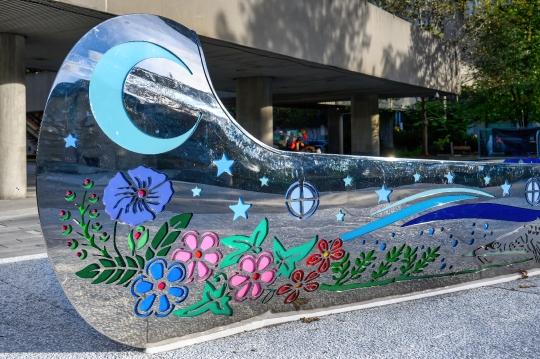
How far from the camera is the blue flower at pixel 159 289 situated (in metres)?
3.72

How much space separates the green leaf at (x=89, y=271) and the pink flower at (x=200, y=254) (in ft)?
1.56

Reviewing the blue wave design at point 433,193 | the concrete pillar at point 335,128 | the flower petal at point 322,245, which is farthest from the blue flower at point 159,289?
the concrete pillar at point 335,128

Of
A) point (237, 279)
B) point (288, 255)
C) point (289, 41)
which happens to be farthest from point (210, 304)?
point (289, 41)

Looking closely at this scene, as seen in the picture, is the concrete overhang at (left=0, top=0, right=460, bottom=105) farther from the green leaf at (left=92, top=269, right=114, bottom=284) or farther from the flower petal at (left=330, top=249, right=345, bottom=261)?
the green leaf at (left=92, top=269, right=114, bottom=284)

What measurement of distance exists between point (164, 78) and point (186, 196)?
29.9 inches

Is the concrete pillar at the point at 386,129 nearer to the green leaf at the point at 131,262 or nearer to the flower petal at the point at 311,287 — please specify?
the flower petal at the point at 311,287

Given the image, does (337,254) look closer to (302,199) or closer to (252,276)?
(302,199)

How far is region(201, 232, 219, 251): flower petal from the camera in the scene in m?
3.88

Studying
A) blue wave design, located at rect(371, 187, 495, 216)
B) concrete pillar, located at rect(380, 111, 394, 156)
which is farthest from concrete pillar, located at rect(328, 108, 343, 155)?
blue wave design, located at rect(371, 187, 495, 216)

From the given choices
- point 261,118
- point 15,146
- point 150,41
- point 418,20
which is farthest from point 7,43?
point 418,20

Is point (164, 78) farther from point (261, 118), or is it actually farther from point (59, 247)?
point (261, 118)

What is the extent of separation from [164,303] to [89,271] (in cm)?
53

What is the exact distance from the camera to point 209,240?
3902mm

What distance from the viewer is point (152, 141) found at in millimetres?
3693
